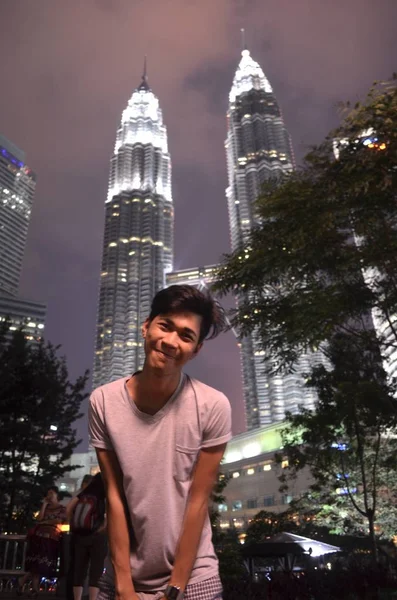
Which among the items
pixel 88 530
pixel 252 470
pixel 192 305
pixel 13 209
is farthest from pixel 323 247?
pixel 13 209

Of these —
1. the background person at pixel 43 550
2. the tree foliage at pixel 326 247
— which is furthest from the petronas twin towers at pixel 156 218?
the background person at pixel 43 550

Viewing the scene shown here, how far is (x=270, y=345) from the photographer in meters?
9.84

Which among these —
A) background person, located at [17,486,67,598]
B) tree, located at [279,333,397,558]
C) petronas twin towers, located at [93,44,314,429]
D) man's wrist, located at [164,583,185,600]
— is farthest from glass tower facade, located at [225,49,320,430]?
man's wrist, located at [164,583,185,600]

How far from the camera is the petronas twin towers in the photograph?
9725cm

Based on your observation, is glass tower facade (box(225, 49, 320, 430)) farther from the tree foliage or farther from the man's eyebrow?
the man's eyebrow

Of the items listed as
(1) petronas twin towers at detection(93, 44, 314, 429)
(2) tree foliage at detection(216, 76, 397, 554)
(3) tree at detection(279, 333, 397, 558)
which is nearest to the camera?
(2) tree foliage at detection(216, 76, 397, 554)

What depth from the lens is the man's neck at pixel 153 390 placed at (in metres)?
1.63

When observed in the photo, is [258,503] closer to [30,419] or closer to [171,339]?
[30,419]

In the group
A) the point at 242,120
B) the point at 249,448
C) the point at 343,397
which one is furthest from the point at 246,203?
the point at 343,397

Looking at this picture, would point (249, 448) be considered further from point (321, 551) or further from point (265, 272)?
point (265, 272)

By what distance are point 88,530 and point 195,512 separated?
2477 millimetres

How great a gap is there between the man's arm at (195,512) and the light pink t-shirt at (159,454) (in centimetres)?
3

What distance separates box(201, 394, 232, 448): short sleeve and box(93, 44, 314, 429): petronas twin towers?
9067 centimetres

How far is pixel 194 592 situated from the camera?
145 centimetres
